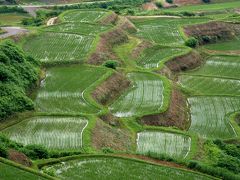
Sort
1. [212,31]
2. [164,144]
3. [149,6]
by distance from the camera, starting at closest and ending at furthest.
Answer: [164,144] → [212,31] → [149,6]

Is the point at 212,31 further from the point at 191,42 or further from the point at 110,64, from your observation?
the point at 110,64

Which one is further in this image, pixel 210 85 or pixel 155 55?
pixel 155 55

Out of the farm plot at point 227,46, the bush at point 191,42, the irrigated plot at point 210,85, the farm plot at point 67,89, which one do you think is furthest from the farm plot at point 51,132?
the farm plot at point 227,46

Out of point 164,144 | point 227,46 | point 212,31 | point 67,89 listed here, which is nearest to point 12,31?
point 67,89

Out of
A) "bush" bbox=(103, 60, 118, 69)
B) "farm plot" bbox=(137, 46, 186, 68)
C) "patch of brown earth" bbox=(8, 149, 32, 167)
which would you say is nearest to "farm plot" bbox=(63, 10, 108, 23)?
"farm plot" bbox=(137, 46, 186, 68)

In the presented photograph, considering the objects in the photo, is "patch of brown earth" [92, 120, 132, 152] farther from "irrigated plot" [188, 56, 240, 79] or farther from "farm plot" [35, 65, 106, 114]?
"irrigated plot" [188, 56, 240, 79]

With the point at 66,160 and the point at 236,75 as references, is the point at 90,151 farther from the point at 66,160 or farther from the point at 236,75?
the point at 236,75
